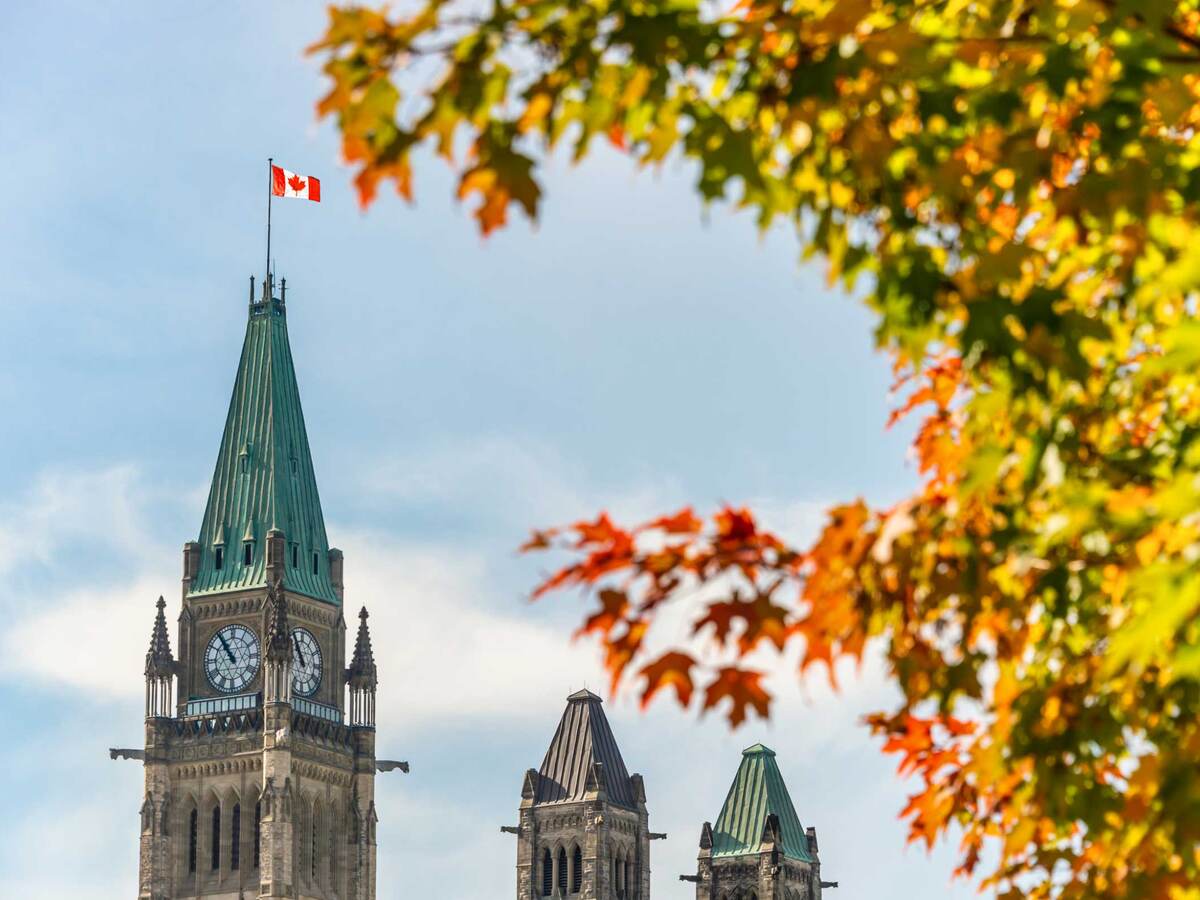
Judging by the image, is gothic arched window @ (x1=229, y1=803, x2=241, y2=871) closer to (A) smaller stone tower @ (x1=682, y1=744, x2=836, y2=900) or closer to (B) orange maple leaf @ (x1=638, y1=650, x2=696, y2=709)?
(A) smaller stone tower @ (x1=682, y1=744, x2=836, y2=900)

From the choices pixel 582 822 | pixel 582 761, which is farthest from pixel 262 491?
pixel 582 822

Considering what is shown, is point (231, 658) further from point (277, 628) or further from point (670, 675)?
point (670, 675)

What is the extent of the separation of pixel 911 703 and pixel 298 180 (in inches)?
4914

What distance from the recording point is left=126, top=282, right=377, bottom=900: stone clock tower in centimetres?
12681

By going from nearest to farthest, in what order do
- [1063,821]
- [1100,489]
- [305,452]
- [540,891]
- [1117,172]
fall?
1. [1100,489]
2. [1117,172]
3. [1063,821]
4. [540,891]
5. [305,452]

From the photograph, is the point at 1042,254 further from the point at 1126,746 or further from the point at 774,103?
the point at 1126,746

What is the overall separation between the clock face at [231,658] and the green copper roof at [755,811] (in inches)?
1031

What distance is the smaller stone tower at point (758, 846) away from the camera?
128m

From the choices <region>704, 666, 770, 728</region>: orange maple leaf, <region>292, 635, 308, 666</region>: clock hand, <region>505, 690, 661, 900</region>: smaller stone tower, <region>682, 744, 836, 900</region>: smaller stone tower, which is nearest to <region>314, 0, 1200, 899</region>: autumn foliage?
<region>704, 666, 770, 728</region>: orange maple leaf

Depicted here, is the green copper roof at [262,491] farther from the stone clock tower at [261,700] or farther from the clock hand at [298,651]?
the clock hand at [298,651]

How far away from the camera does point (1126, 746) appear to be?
938 centimetres

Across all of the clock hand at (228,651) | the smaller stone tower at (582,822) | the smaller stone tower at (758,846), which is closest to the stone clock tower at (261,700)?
the clock hand at (228,651)

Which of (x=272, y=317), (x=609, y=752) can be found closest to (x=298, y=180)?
(x=272, y=317)

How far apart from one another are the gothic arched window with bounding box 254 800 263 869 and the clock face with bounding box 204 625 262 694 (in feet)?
22.1
